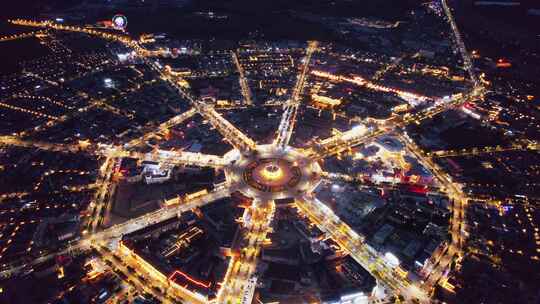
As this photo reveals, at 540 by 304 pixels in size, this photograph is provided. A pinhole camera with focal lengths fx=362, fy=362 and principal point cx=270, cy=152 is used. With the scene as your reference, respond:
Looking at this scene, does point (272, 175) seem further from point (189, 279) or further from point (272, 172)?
point (189, 279)

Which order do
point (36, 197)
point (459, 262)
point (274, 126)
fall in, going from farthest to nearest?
point (274, 126), point (36, 197), point (459, 262)

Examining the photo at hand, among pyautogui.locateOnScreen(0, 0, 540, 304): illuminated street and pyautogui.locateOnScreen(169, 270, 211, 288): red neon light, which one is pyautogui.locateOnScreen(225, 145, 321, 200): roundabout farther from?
pyautogui.locateOnScreen(169, 270, 211, 288): red neon light

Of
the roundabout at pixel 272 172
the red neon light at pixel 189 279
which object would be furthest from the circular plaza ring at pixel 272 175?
the red neon light at pixel 189 279

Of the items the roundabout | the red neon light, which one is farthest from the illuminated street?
the roundabout

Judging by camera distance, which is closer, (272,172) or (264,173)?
(272,172)

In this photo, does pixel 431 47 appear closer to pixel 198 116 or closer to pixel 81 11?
pixel 198 116

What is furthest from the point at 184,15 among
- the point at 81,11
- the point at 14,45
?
the point at 14,45

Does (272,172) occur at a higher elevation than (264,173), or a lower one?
higher

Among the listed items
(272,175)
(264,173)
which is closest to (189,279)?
(272,175)
